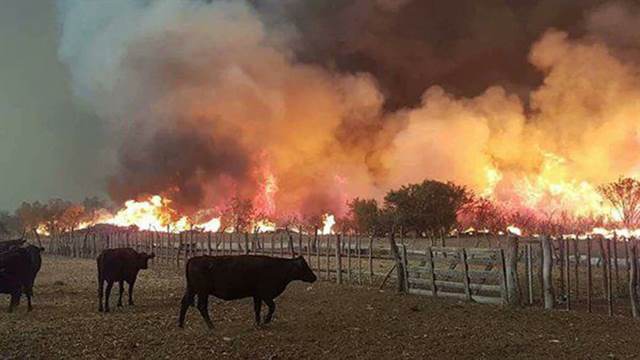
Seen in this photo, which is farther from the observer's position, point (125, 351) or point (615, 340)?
point (615, 340)

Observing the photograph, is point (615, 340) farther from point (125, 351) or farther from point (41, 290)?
point (41, 290)

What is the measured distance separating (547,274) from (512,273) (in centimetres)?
93

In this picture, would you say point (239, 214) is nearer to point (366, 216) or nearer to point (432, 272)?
point (366, 216)

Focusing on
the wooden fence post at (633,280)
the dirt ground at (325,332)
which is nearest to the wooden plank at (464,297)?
Result: the dirt ground at (325,332)

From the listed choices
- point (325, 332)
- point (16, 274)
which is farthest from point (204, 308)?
point (16, 274)

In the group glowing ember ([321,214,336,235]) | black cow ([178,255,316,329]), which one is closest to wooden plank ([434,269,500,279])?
black cow ([178,255,316,329])

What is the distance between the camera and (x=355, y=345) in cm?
1230

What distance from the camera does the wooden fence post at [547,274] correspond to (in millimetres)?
17734

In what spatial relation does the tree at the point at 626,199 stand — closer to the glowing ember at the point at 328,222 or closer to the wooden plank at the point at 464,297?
the glowing ember at the point at 328,222

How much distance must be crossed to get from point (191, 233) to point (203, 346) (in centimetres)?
2757

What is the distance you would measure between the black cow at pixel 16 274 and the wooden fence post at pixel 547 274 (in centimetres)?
1428

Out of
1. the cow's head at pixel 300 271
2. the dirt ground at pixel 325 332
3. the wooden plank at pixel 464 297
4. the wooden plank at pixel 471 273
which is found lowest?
the dirt ground at pixel 325 332

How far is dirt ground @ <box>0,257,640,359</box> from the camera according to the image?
11812 mm

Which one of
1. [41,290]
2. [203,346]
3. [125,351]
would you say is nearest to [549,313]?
[203,346]
